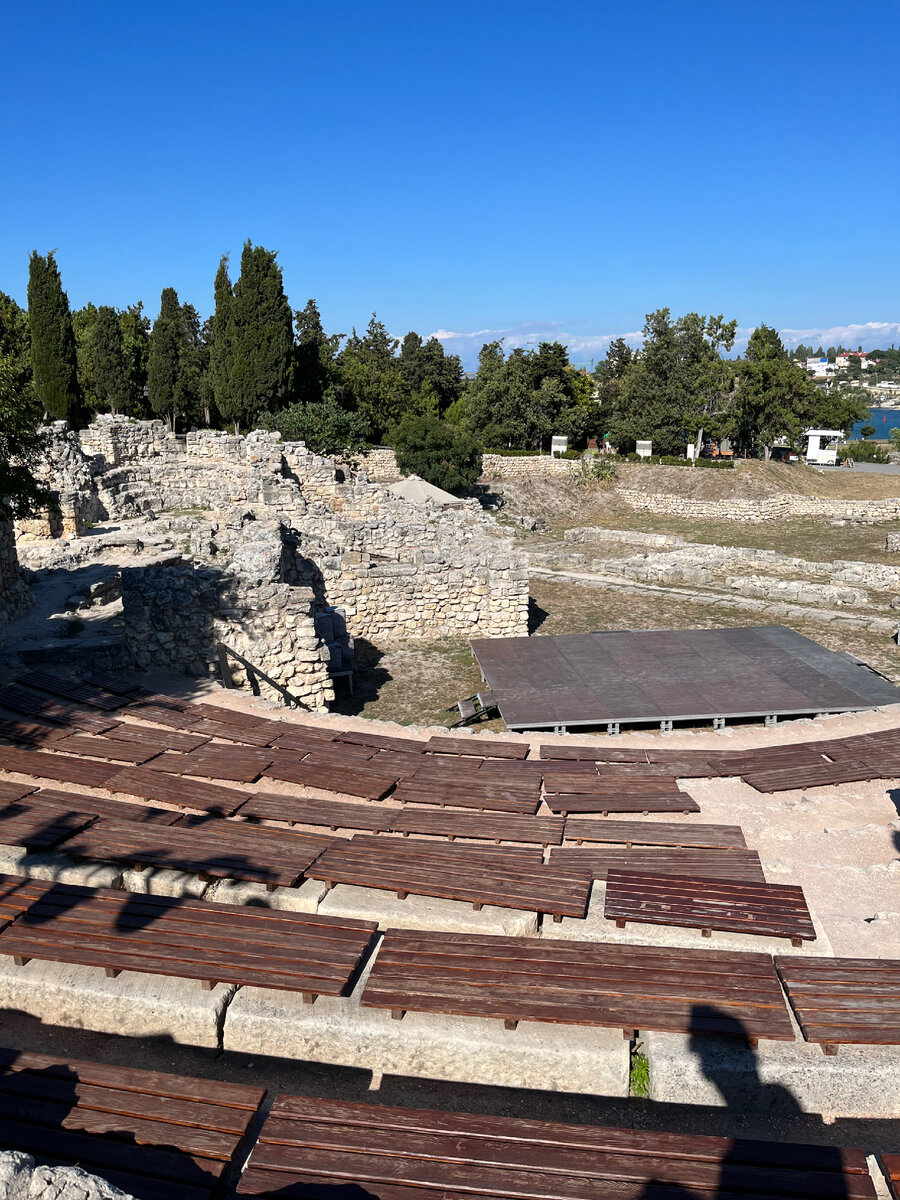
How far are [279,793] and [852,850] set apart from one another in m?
5.74

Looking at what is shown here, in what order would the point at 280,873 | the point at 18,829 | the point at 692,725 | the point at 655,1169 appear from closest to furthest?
the point at 655,1169 → the point at 280,873 → the point at 18,829 → the point at 692,725

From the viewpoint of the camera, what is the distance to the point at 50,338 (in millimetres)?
33250

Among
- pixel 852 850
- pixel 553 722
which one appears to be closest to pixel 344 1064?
pixel 852 850

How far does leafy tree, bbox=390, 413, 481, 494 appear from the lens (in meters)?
33.0

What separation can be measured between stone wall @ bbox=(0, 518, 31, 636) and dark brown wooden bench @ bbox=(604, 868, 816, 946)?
11.8 m

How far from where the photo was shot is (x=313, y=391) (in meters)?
41.5

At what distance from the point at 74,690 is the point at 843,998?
32.0 feet

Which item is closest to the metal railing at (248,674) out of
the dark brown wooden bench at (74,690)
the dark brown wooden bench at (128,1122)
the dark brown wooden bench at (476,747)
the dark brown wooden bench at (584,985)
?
the dark brown wooden bench at (74,690)

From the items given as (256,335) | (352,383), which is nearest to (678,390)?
(352,383)

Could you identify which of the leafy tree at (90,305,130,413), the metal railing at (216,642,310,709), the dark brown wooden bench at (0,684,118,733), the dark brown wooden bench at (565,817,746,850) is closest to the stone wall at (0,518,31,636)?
the dark brown wooden bench at (0,684,118,733)

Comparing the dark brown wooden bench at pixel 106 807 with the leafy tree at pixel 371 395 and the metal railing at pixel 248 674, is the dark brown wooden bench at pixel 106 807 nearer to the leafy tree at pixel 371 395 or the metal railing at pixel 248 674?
the metal railing at pixel 248 674

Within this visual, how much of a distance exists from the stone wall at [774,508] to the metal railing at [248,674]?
28247mm

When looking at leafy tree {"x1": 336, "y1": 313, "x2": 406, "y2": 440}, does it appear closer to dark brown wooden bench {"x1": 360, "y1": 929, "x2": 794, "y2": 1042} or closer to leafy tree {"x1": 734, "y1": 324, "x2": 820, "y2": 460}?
leafy tree {"x1": 734, "y1": 324, "x2": 820, "y2": 460}

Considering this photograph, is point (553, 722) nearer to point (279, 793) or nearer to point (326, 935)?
point (279, 793)
